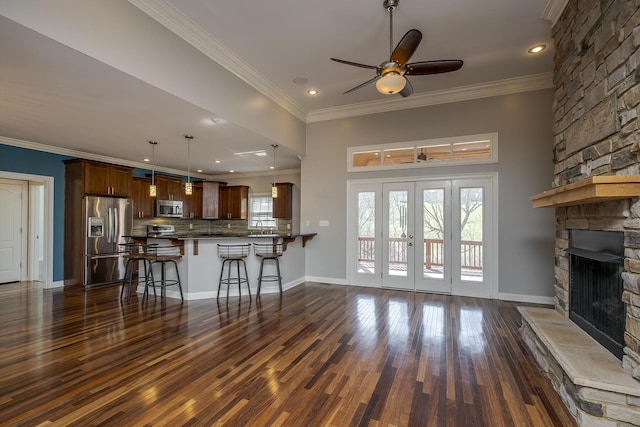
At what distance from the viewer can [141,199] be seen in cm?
715

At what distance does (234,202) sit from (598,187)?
796 cm

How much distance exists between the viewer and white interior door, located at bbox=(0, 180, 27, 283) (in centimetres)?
597

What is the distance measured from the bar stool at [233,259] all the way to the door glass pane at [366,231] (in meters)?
2.08

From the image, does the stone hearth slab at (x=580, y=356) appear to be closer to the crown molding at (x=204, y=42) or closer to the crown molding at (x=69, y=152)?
the crown molding at (x=204, y=42)

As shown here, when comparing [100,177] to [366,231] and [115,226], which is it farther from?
[366,231]

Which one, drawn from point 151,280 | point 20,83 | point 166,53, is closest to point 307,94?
point 166,53

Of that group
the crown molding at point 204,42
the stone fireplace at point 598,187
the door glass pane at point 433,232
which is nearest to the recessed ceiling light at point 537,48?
the stone fireplace at point 598,187

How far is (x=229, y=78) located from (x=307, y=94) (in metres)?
1.49

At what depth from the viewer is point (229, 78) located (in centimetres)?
400

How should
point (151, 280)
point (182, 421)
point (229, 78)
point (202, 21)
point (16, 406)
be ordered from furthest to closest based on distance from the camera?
point (151, 280) → point (229, 78) → point (202, 21) → point (16, 406) → point (182, 421)

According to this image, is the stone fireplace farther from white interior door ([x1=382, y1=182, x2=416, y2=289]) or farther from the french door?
white interior door ([x1=382, y1=182, x2=416, y2=289])

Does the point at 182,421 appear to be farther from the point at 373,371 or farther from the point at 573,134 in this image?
the point at 573,134

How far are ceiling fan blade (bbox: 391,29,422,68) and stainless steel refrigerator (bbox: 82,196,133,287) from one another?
5674 mm

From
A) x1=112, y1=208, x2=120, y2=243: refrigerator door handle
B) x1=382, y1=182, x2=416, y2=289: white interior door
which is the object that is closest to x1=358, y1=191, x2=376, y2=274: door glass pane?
x1=382, y1=182, x2=416, y2=289: white interior door
